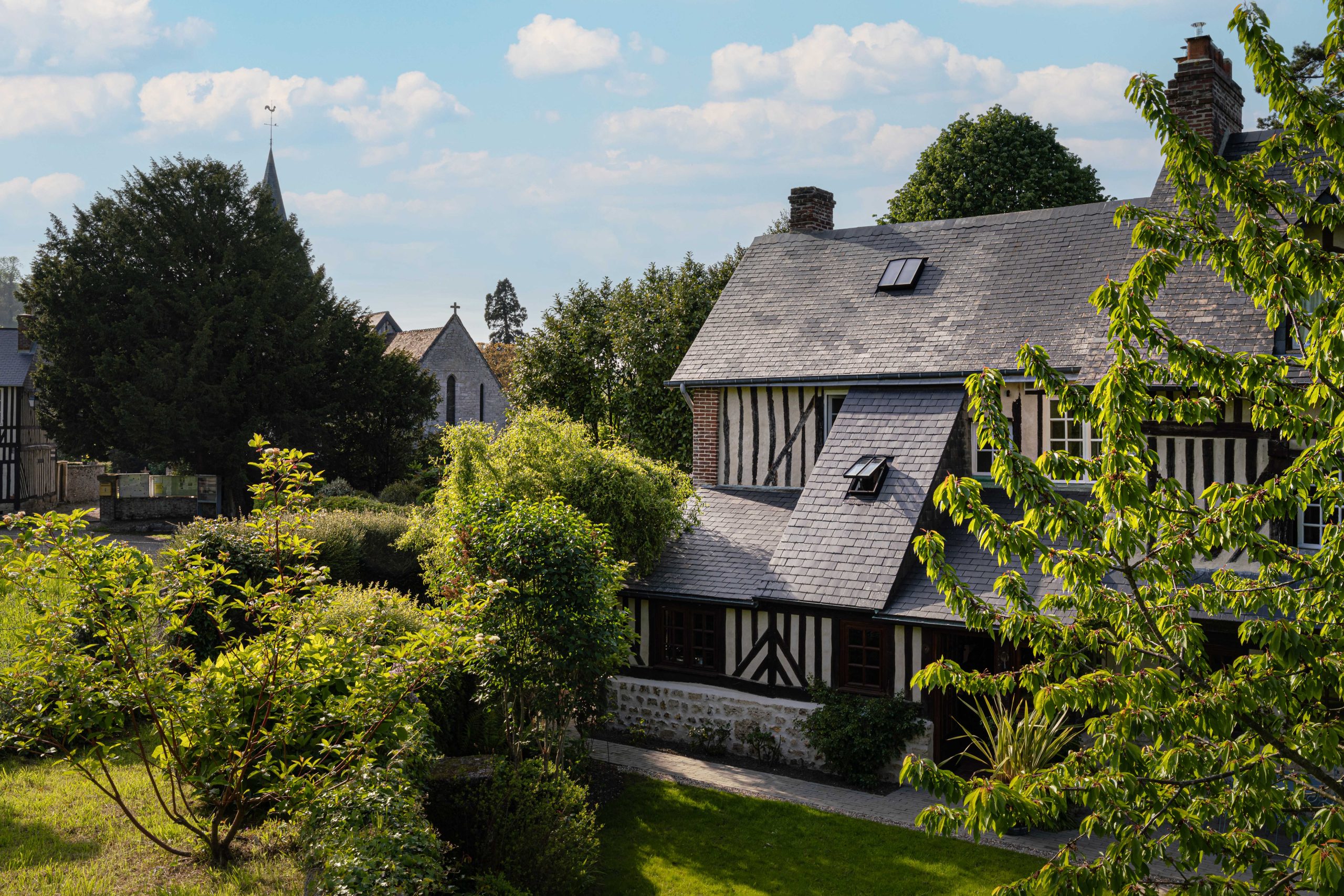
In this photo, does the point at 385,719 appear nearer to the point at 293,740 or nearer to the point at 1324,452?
the point at 293,740

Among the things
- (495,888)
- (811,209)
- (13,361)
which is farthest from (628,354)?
(13,361)

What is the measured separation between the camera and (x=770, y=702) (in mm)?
13883

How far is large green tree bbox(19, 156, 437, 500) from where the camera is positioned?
28.0 metres

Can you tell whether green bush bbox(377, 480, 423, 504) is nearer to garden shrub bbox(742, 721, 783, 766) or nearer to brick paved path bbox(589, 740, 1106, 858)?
brick paved path bbox(589, 740, 1106, 858)

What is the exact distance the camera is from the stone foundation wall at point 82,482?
1574 inches

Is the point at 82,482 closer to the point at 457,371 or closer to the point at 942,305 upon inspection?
the point at 457,371

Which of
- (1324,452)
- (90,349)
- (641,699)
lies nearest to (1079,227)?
(641,699)

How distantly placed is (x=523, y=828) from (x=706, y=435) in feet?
32.6

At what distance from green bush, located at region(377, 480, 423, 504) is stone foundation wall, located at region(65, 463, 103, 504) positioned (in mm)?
18693

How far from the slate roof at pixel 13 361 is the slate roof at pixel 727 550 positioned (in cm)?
2862

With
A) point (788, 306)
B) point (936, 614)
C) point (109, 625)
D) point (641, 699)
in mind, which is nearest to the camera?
point (109, 625)

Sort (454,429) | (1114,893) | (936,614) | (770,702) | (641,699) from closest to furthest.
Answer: (1114,893), (936,614), (770,702), (641,699), (454,429)

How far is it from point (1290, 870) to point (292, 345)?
29.0 meters

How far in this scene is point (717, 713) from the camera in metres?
14.3
